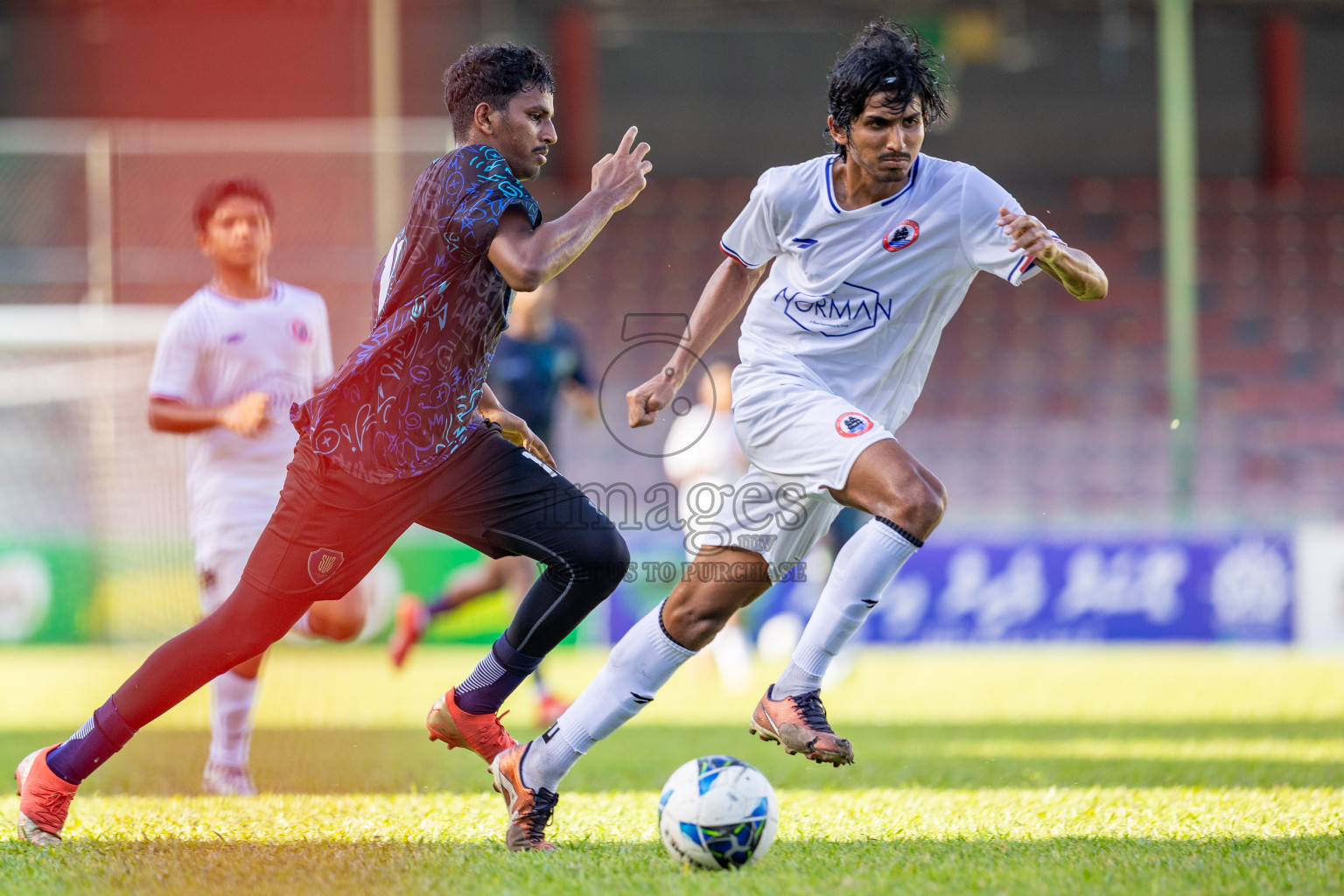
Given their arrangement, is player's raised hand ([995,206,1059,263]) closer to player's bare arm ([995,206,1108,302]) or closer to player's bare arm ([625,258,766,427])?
player's bare arm ([995,206,1108,302])

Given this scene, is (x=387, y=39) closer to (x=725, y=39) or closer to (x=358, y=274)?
(x=358, y=274)

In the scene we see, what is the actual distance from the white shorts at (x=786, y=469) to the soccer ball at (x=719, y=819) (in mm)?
659

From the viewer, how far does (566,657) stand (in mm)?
10711

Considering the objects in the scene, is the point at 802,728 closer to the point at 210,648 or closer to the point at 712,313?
the point at 712,313

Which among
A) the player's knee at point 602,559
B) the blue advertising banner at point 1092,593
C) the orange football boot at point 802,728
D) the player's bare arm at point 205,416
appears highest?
the player's bare arm at point 205,416

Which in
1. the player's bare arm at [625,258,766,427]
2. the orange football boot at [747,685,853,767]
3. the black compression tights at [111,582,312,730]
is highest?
the player's bare arm at [625,258,766,427]

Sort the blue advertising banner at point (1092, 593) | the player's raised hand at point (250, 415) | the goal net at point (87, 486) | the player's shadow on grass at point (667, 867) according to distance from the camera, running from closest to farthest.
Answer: the player's shadow on grass at point (667, 867)
the player's raised hand at point (250, 415)
the goal net at point (87, 486)
the blue advertising banner at point (1092, 593)

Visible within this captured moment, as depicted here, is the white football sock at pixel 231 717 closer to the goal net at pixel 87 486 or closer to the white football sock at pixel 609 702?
the white football sock at pixel 609 702

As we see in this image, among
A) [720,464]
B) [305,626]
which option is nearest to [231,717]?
[305,626]

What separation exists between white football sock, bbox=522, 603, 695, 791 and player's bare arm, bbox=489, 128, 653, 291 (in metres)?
1.01

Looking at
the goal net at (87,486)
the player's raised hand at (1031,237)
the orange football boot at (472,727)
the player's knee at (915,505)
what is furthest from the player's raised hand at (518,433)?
the goal net at (87,486)

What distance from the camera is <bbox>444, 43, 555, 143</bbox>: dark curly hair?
146 inches

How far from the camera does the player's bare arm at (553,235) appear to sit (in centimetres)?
339

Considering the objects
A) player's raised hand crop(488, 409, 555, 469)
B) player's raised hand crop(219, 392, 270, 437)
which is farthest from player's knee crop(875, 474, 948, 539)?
player's raised hand crop(219, 392, 270, 437)
